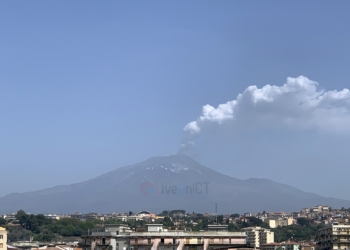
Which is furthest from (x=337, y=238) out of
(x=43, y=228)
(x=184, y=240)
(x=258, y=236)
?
(x=43, y=228)

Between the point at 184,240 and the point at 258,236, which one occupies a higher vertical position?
the point at 258,236

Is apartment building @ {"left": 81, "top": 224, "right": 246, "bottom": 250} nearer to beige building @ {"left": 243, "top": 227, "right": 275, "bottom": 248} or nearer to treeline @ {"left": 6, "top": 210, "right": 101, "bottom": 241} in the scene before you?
treeline @ {"left": 6, "top": 210, "right": 101, "bottom": 241}

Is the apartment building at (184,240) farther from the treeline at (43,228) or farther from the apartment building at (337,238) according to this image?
the treeline at (43,228)

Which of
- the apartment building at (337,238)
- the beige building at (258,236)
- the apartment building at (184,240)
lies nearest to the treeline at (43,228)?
the beige building at (258,236)

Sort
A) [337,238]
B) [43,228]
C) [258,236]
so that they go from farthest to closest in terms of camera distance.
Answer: [43,228]
[258,236]
[337,238]

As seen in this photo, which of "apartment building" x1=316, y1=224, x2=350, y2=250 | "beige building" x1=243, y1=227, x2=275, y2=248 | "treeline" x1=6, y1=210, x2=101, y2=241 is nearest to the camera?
"apartment building" x1=316, y1=224, x2=350, y2=250

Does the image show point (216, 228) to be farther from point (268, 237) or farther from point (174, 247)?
point (268, 237)

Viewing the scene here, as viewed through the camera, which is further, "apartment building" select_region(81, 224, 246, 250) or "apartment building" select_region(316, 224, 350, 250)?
"apartment building" select_region(316, 224, 350, 250)

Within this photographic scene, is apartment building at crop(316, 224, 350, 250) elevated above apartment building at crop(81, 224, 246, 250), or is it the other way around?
apartment building at crop(316, 224, 350, 250)

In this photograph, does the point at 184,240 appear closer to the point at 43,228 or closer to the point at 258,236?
the point at 258,236

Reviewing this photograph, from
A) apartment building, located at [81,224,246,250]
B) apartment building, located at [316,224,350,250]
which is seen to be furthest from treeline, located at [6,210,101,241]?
apartment building, located at [81,224,246,250]

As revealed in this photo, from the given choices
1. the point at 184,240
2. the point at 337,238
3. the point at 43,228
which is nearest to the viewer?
the point at 184,240

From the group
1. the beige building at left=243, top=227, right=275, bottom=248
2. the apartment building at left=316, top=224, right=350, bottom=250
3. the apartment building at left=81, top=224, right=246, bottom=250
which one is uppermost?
the beige building at left=243, top=227, right=275, bottom=248

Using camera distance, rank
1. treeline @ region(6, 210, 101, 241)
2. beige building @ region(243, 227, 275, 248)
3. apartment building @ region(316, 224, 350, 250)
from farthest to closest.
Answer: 1. treeline @ region(6, 210, 101, 241)
2. beige building @ region(243, 227, 275, 248)
3. apartment building @ region(316, 224, 350, 250)
